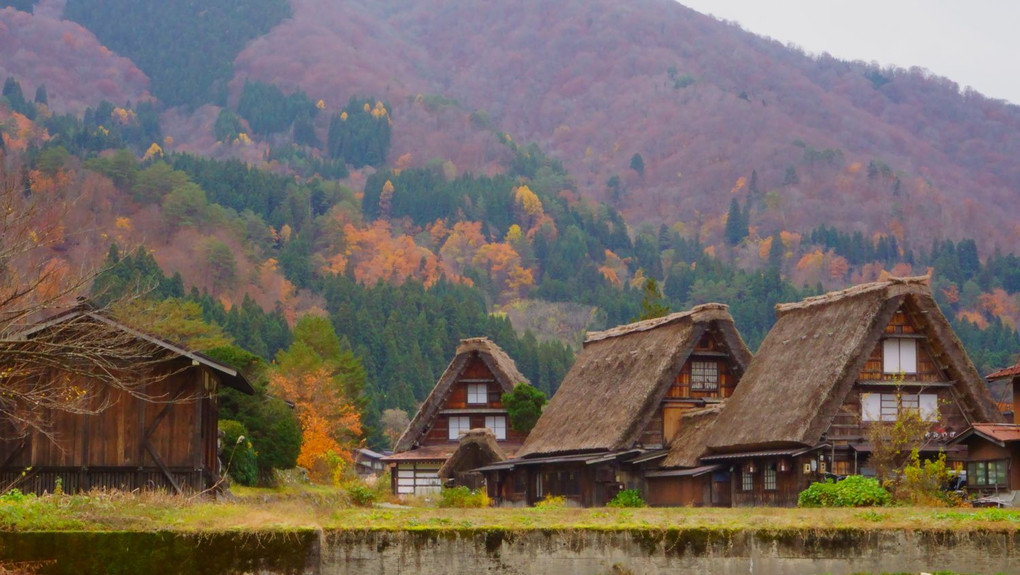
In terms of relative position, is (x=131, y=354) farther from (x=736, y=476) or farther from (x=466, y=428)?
(x=466, y=428)

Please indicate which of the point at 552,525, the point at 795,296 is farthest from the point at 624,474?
the point at 795,296

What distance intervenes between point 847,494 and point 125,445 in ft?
59.6

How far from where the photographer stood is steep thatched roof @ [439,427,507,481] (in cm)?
5612

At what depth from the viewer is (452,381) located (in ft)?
208

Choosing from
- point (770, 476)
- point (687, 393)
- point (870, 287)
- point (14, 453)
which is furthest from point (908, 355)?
point (14, 453)

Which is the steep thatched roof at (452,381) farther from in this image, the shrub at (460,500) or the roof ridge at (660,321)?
the shrub at (460,500)

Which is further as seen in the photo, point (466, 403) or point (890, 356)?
point (466, 403)

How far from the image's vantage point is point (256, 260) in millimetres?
154375

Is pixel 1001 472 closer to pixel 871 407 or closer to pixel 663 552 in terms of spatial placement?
pixel 871 407

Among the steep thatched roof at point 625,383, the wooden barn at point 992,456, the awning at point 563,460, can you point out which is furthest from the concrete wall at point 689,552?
the steep thatched roof at point 625,383

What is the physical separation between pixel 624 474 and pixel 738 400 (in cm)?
506

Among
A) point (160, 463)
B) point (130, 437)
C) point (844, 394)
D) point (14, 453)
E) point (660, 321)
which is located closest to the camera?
point (14, 453)

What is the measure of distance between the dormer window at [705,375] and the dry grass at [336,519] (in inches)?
793

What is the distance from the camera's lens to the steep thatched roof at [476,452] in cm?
5612
